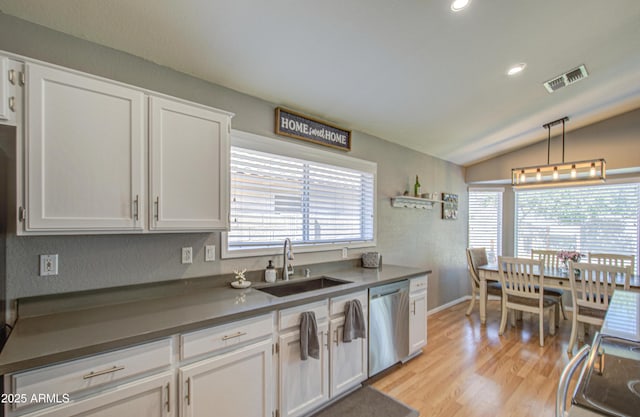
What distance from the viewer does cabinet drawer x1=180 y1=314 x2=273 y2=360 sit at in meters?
1.55

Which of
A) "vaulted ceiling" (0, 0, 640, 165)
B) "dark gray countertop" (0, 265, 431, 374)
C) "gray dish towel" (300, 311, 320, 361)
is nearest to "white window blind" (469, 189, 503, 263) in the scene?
"vaulted ceiling" (0, 0, 640, 165)

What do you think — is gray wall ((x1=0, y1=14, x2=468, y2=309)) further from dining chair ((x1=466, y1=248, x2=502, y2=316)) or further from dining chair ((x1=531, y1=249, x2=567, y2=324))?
dining chair ((x1=531, y1=249, x2=567, y2=324))

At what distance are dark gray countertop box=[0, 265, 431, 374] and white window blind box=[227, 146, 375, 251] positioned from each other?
0.58m

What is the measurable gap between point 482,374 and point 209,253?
9.14ft

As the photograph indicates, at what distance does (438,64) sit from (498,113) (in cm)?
164

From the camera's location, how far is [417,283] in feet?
10.3

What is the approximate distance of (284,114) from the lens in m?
2.73

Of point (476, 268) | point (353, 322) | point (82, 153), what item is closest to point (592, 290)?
point (476, 268)

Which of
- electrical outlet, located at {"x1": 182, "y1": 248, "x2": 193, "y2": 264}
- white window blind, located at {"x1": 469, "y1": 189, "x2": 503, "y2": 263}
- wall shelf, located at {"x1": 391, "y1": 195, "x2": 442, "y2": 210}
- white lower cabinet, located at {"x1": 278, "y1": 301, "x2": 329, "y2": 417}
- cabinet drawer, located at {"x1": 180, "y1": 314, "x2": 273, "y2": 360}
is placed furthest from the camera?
white window blind, located at {"x1": 469, "y1": 189, "x2": 503, "y2": 263}

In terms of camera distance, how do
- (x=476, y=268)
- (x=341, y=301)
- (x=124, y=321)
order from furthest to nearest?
(x=476, y=268) → (x=341, y=301) → (x=124, y=321)

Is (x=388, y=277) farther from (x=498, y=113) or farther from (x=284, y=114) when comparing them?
(x=498, y=113)

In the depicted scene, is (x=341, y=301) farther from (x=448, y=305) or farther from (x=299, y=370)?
(x=448, y=305)

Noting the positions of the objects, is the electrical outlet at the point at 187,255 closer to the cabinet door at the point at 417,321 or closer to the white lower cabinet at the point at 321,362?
the white lower cabinet at the point at 321,362

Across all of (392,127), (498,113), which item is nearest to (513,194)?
(498,113)
